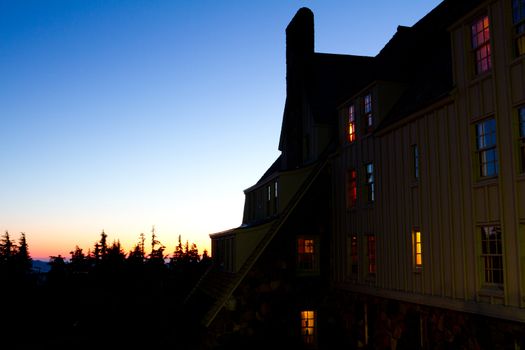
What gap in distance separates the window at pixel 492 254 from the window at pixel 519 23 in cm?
472

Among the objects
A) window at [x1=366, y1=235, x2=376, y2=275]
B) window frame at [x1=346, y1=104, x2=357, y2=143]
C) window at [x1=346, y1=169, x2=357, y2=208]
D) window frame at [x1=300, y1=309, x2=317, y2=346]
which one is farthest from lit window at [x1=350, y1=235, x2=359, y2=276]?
window frame at [x1=346, y1=104, x2=357, y2=143]

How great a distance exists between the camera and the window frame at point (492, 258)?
45.9 ft

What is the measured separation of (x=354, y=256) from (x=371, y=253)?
1650mm

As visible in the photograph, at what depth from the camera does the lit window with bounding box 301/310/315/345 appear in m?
25.1

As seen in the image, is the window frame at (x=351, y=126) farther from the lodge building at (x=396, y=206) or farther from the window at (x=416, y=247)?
the window at (x=416, y=247)

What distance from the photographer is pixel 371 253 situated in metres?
22.0

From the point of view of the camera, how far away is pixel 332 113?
28.7 metres

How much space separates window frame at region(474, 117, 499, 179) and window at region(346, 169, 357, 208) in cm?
898

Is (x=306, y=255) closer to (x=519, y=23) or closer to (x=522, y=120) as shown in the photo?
(x=522, y=120)

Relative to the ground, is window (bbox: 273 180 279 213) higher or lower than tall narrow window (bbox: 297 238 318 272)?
higher

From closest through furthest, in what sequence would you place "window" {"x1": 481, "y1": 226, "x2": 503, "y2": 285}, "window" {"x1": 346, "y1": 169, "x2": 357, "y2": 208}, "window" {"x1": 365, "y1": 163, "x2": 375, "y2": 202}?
"window" {"x1": 481, "y1": 226, "x2": 503, "y2": 285} < "window" {"x1": 365, "y1": 163, "x2": 375, "y2": 202} < "window" {"x1": 346, "y1": 169, "x2": 357, "y2": 208}

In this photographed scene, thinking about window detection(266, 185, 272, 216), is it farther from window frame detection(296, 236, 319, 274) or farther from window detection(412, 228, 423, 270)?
window detection(412, 228, 423, 270)

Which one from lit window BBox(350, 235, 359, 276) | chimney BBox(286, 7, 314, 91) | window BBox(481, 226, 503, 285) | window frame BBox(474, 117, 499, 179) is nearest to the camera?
window BBox(481, 226, 503, 285)

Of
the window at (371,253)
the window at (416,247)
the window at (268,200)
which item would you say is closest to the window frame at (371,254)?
the window at (371,253)
